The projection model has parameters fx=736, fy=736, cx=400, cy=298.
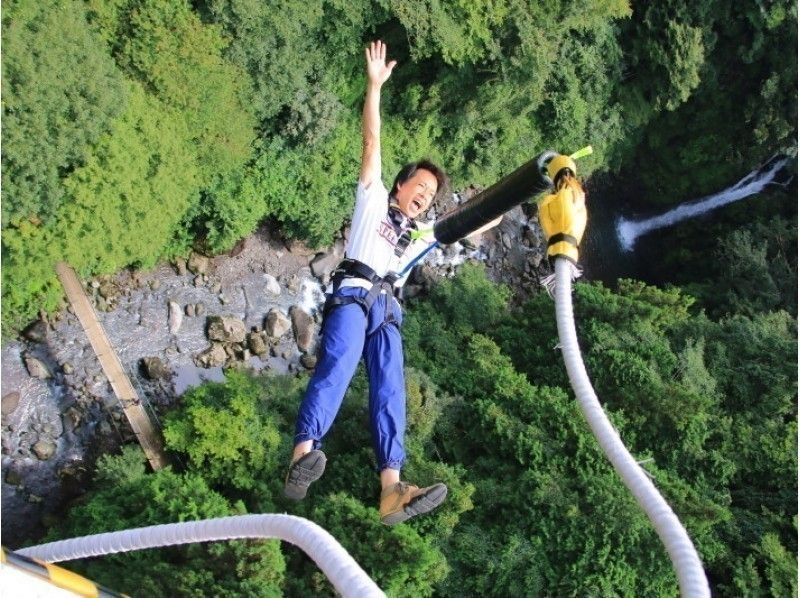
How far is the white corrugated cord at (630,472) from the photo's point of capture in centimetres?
280

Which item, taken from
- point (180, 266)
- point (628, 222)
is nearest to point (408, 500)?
point (180, 266)

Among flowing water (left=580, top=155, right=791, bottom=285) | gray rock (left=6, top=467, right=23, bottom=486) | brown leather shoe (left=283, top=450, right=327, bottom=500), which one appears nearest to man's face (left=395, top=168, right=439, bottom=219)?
brown leather shoe (left=283, top=450, right=327, bottom=500)

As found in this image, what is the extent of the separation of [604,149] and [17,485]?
10.7 metres

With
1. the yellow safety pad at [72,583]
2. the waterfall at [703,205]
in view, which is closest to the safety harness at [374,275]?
the yellow safety pad at [72,583]

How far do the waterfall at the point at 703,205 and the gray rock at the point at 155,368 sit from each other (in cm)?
990

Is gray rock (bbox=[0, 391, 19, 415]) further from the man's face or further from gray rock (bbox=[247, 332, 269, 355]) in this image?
the man's face

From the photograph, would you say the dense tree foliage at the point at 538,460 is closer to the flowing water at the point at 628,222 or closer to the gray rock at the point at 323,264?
the gray rock at the point at 323,264

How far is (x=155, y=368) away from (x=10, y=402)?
1.64m

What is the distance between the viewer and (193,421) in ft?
26.7

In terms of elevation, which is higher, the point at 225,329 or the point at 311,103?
the point at 311,103

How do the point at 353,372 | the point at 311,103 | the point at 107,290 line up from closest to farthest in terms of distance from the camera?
the point at 353,372
the point at 107,290
the point at 311,103

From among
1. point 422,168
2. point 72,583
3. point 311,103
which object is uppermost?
point 311,103

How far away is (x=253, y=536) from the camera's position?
3.36 meters

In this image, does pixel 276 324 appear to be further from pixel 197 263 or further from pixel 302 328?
pixel 197 263
